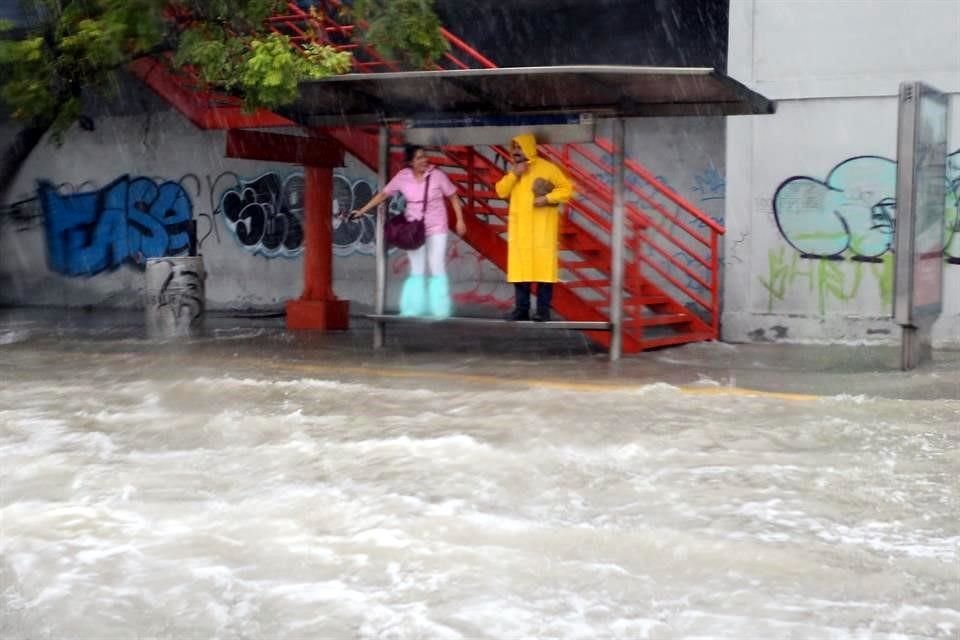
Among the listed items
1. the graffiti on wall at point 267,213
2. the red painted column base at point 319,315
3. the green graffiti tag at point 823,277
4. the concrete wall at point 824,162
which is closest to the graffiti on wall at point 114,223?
the graffiti on wall at point 267,213

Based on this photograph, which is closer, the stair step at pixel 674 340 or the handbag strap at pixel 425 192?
the handbag strap at pixel 425 192

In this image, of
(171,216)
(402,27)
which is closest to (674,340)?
(402,27)

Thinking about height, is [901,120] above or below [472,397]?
above

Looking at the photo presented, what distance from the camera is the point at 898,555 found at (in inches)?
190

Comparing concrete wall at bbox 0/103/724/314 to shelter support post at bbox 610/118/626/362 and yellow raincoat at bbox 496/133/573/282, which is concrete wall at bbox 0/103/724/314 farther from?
shelter support post at bbox 610/118/626/362

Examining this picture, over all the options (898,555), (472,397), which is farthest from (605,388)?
(898,555)

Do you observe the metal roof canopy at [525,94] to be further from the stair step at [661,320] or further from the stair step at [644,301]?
the stair step at [661,320]

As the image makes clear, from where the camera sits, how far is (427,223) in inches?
440

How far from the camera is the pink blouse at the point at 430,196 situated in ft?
36.4

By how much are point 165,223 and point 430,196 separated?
8412 mm

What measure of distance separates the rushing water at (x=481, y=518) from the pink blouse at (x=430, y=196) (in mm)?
2955

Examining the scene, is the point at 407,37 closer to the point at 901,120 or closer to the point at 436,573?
the point at 901,120

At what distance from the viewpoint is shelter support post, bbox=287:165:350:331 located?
45.0ft

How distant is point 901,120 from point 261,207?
1032 centimetres
